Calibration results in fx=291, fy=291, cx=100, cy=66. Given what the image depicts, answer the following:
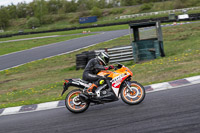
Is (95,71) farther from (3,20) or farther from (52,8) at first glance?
(52,8)

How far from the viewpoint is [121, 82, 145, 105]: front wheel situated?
7.81 m

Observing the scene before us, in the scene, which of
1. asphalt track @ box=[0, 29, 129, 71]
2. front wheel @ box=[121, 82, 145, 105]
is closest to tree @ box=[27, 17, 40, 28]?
asphalt track @ box=[0, 29, 129, 71]

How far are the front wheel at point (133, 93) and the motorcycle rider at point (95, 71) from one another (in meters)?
0.68

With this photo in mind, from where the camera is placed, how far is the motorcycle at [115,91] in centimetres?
784

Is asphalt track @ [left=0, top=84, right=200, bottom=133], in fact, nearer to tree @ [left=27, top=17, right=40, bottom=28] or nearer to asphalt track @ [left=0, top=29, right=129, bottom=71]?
asphalt track @ [left=0, top=29, right=129, bottom=71]

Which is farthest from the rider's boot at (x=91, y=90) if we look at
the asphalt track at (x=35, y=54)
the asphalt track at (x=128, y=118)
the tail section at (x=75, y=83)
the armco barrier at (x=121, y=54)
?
the asphalt track at (x=35, y=54)

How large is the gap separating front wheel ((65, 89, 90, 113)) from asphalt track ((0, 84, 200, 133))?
0.19 m

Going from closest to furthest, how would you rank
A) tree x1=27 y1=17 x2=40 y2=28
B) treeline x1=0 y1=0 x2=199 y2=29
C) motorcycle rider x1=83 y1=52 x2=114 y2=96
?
motorcycle rider x1=83 y1=52 x2=114 y2=96, tree x1=27 y1=17 x2=40 y2=28, treeline x1=0 y1=0 x2=199 y2=29

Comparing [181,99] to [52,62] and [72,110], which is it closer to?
[72,110]

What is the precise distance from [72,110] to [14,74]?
1370 centimetres

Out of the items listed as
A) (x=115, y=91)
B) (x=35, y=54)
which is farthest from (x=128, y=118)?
(x=35, y=54)

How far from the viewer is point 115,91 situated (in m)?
7.87

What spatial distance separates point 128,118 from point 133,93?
1404mm

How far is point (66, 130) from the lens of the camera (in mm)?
6445
